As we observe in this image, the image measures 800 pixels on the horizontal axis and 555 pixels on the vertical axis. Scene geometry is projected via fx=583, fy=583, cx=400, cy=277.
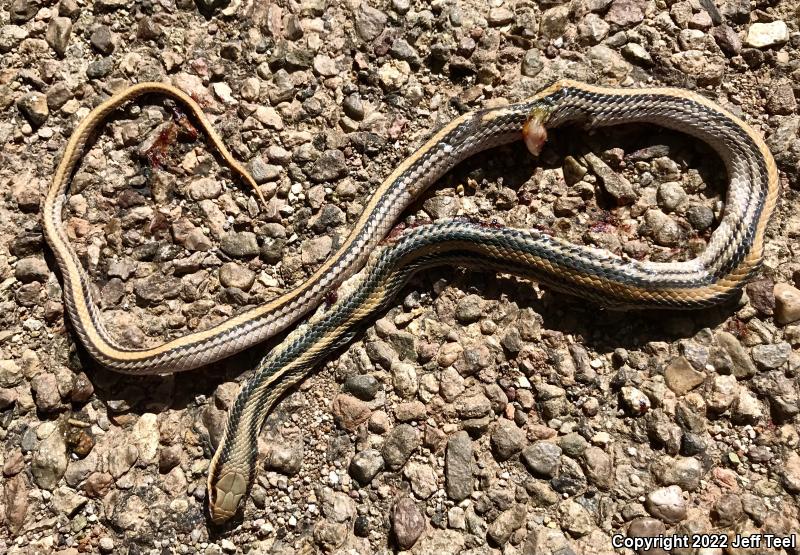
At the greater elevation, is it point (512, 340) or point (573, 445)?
point (512, 340)

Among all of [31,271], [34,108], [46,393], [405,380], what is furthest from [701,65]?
[46,393]

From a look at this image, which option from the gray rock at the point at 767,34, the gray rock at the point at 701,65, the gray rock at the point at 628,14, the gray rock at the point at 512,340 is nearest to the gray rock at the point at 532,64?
the gray rock at the point at 628,14

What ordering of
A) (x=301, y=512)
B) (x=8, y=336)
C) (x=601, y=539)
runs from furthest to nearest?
(x=8, y=336), (x=301, y=512), (x=601, y=539)

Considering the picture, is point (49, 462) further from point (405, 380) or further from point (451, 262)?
point (451, 262)

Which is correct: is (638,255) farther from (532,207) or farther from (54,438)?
(54,438)

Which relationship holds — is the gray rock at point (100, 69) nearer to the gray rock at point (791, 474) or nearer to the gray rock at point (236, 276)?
the gray rock at point (236, 276)

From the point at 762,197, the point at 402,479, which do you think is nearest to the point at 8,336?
the point at 402,479
